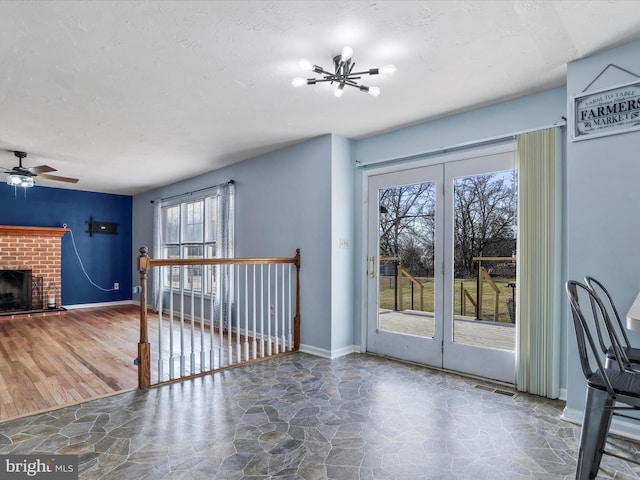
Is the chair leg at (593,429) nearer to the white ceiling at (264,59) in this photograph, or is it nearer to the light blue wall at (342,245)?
A: the white ceiling at (264,59)

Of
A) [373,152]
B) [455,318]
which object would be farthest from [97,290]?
[455,318]

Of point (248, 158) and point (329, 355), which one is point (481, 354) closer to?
point (329, 355)

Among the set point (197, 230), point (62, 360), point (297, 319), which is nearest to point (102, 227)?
point (197, 230)

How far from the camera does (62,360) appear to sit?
401cm

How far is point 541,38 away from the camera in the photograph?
2.29 m

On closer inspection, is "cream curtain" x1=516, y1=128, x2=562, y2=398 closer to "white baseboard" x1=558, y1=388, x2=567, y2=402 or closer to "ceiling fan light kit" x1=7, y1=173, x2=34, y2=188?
"white baseboard" x1=558, y1=388, x2=567, y2=402

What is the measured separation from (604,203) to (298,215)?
2.91 meters

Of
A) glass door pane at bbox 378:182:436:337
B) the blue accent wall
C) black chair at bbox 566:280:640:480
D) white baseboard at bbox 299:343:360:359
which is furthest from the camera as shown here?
the blue accent wall

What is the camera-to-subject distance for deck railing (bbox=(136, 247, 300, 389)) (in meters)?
3.21

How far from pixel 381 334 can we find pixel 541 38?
2954 millimetres

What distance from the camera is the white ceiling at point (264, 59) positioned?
2.03 metres

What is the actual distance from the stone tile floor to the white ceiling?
7.85ft

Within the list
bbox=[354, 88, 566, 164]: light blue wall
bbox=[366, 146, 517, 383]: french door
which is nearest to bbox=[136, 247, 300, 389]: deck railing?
bbox=[366, 146, 517, 383]: french door

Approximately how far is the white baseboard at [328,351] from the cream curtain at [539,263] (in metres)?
1.72
